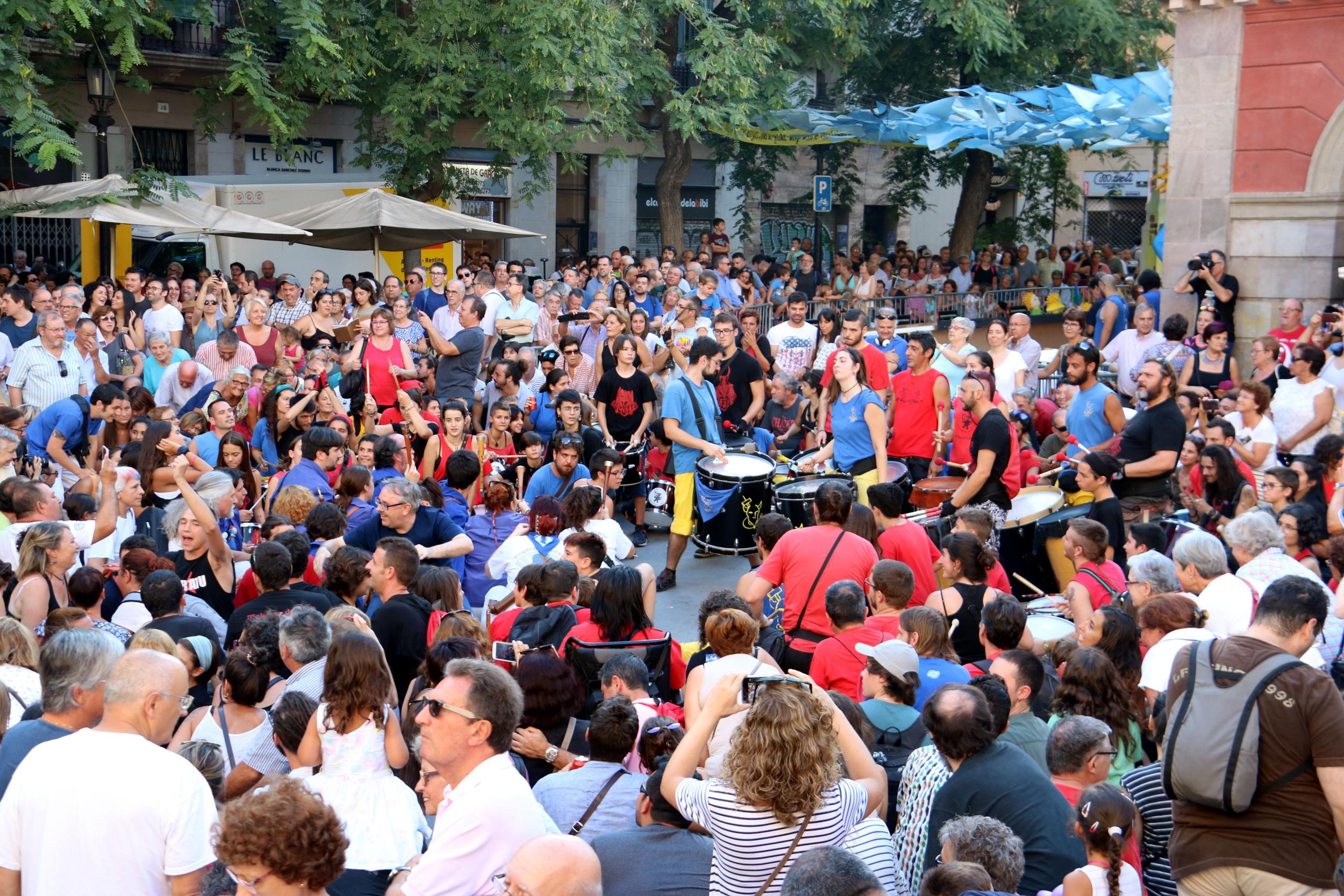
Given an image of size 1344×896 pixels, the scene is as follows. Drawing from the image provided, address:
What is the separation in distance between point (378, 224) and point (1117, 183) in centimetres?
2172

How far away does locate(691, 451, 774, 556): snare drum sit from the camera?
9.47m

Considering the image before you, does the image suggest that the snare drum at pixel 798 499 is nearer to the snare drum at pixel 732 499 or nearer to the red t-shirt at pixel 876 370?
the snare drum at pixel 732 499

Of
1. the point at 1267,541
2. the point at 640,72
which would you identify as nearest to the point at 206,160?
the point at 640,72

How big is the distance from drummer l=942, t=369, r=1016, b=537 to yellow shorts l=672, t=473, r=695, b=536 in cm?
181

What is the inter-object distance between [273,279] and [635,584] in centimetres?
1321

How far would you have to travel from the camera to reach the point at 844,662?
221 inches

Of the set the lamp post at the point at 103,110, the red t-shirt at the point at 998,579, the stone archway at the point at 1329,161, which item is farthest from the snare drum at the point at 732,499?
the lamp post at the point at 103,110

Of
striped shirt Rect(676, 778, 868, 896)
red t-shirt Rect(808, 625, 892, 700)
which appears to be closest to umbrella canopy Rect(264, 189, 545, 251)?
red t-shirt Rect(808, 625, 892, 700)

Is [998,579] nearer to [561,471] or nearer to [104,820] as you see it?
[561,471]

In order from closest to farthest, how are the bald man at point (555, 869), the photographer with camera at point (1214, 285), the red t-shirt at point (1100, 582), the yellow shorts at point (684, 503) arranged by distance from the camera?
1. the bald man at point (555, 869)
2. the red t-shirt at point (1100, 582)
3. the yellow shorts at point (684, 503)
4. the photographer with camera at point (1214, 285)

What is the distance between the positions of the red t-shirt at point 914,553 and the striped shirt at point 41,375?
6.63m

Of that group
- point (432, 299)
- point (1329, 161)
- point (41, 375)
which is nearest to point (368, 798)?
point (41, 375)

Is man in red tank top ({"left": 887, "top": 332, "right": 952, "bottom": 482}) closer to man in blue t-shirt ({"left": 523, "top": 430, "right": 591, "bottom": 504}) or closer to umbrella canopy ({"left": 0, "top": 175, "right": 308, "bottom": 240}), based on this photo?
man in blue t-shirt ({"left": 523, "top": 430, "right": 591, "bottom": 504})

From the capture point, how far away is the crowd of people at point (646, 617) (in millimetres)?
3734
